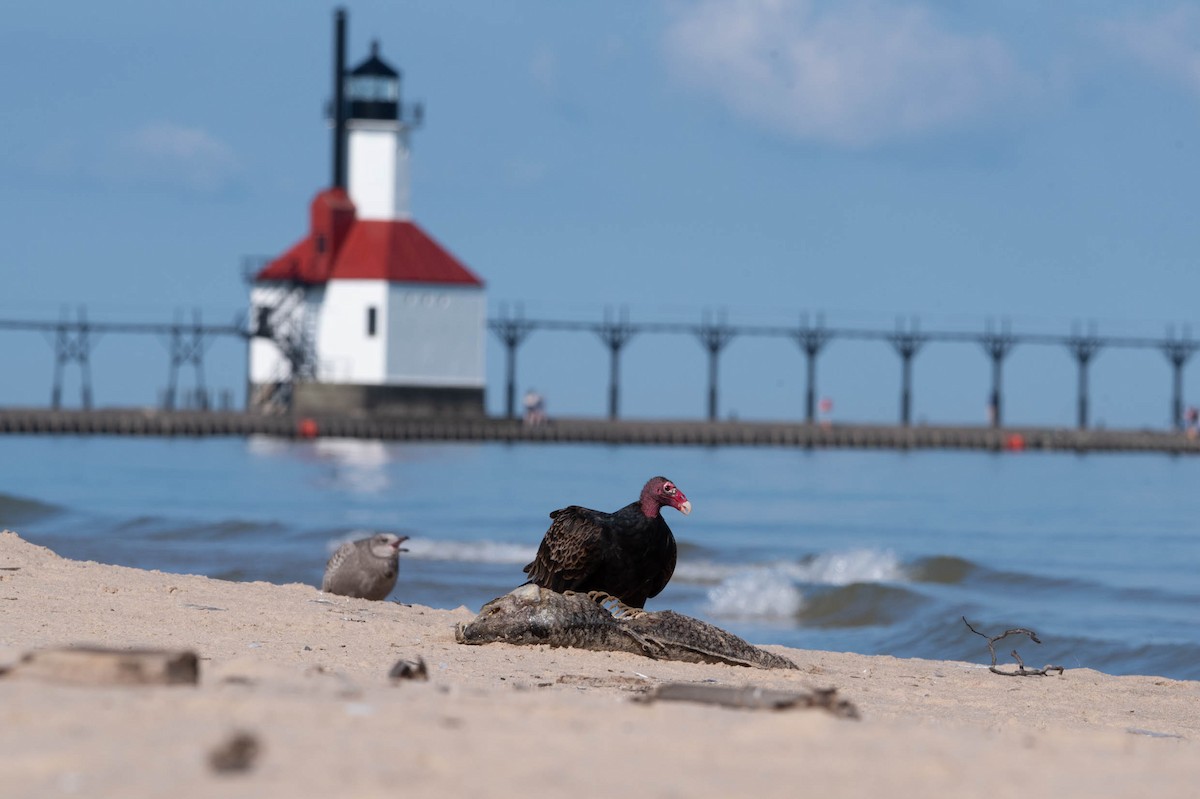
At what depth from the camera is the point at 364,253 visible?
216 feet

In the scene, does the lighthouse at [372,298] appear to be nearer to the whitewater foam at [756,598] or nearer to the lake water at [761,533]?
the lake water at [761,533]

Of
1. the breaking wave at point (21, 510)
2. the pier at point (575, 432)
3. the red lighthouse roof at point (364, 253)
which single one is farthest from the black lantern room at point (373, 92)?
the breaking wave at point (21, 510)

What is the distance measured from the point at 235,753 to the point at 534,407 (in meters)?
74.8

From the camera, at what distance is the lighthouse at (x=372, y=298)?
65.2 meters

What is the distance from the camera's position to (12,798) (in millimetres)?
3955

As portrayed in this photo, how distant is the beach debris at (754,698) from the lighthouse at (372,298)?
59020mm

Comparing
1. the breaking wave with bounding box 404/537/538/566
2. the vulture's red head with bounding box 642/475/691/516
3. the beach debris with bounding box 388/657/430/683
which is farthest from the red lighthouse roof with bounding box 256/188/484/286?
the beach debris with bounding box 388/657/430/683

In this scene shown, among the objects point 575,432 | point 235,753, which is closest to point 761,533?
point 235,753

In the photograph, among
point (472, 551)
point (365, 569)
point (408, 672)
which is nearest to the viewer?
point (408, 672)

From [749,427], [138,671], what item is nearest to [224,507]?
[138,671]

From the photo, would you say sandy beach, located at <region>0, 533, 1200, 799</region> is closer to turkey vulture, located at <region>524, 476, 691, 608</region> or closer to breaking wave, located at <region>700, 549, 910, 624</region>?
turkey vulture, located at <region>524, 476, 691, 608</region>

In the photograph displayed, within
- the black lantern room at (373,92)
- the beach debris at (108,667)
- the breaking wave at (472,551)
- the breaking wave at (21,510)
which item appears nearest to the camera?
the beach debris at (108,667)

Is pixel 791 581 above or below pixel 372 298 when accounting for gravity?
below

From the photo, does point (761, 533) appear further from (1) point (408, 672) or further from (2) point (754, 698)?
(2) point (754, 698)
